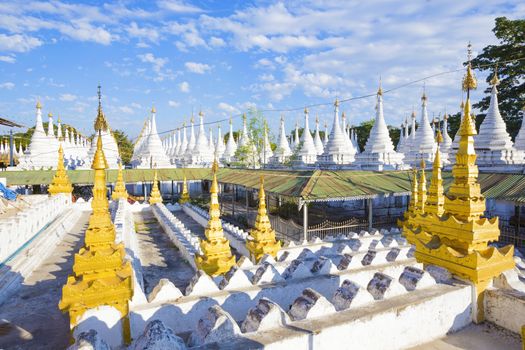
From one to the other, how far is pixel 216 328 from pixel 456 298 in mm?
3156

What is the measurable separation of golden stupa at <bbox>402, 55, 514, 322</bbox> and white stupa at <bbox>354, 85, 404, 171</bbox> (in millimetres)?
22956

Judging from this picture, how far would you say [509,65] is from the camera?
1436 inches

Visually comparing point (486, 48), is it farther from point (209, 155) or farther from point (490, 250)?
point (490, 250)

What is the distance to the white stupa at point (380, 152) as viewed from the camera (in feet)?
92.9

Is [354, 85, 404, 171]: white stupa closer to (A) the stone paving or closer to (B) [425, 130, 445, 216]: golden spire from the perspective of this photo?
(B) [425, 130, 445, 216]: golden spire

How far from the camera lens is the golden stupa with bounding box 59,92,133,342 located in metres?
4.41

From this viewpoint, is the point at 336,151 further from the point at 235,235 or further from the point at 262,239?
the point at 262,239

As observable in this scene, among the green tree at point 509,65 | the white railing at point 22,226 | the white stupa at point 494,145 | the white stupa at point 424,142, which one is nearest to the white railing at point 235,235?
the white railing at point 22,226

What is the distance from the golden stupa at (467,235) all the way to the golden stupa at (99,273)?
445cm

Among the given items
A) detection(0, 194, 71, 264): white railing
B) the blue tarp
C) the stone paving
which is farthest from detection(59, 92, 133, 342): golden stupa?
the blue tarp

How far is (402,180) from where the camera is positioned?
19766 millimetres

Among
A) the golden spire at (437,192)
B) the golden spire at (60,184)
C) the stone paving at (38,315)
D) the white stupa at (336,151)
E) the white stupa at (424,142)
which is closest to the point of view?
the stone paving at (38,315)

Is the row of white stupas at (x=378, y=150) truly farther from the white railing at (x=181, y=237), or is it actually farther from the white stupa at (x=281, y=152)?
the white railing at (x=181, y=237)

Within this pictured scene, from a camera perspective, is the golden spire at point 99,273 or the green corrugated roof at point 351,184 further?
the green corrugated roof at point 351,184
